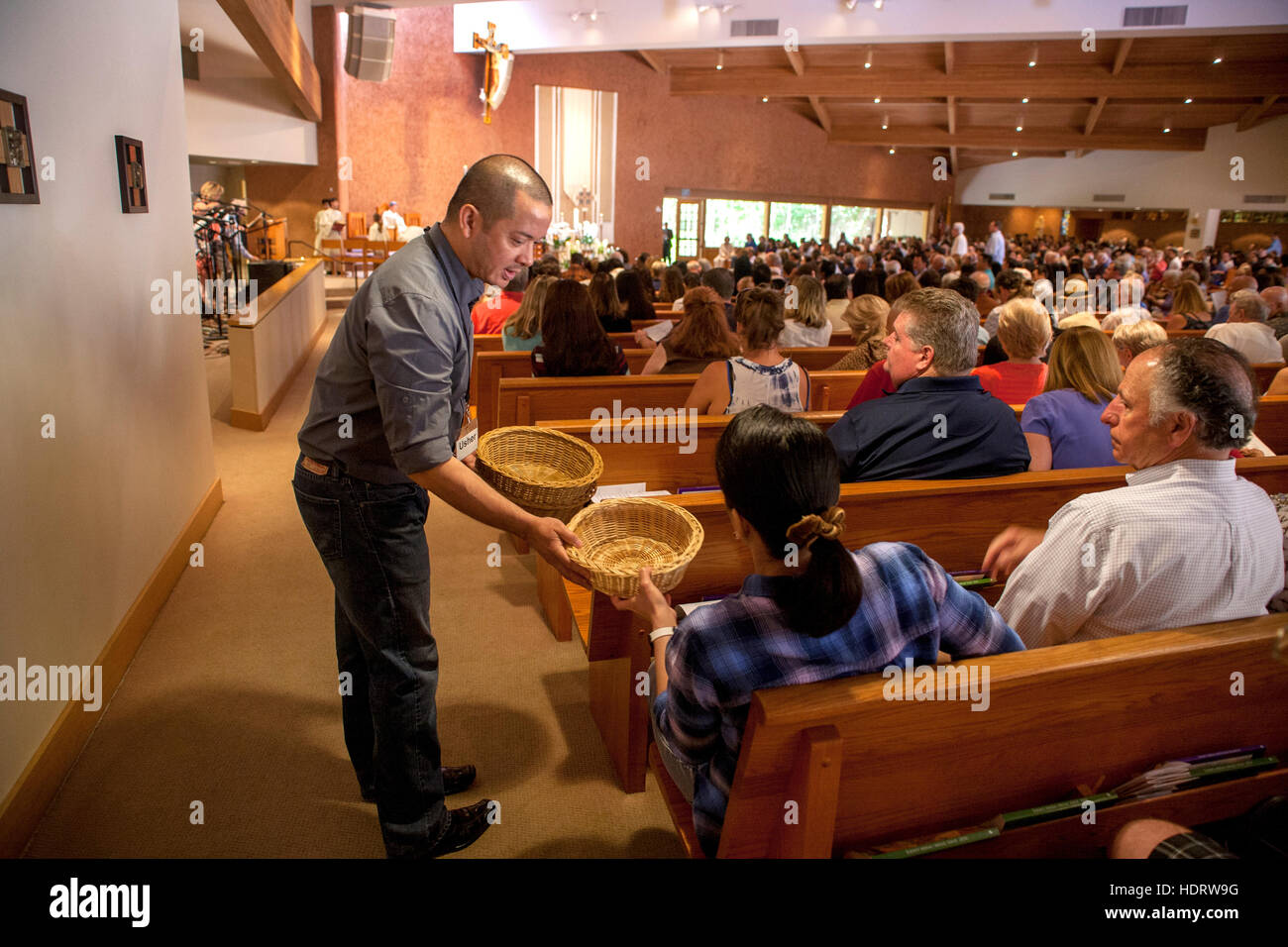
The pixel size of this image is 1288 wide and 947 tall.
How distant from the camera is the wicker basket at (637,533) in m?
1.81

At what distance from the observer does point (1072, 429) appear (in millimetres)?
2543

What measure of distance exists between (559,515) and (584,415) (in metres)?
1.42

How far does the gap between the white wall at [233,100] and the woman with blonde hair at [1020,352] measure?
720 cm

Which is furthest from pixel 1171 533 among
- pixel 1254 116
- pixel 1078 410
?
pixel 1254 116

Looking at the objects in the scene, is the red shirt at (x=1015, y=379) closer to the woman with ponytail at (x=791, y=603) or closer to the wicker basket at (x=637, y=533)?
the wicker basket at (x=637, y=533)

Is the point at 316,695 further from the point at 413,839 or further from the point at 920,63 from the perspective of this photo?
the point at 920,63

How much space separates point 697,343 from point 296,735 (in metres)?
2.18

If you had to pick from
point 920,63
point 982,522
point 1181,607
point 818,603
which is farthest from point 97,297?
point 920,63

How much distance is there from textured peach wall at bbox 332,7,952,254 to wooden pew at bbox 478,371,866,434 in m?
11.9

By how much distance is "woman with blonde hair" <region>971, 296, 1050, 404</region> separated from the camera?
127 inches

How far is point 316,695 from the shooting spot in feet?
8.35

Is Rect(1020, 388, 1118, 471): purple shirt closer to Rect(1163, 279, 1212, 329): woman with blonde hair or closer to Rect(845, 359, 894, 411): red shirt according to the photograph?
Rect(845, 359, 894, 411): red shirt

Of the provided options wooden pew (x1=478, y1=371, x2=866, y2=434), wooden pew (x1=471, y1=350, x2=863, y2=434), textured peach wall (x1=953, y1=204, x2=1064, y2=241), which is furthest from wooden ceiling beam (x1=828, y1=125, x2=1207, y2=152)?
wooden pew (x1=478, y1=371, x2=866, y2=434)

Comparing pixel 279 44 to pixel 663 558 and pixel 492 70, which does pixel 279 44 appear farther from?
pixel 663 558
